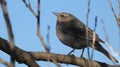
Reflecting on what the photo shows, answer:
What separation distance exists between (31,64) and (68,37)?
3515 millimetres

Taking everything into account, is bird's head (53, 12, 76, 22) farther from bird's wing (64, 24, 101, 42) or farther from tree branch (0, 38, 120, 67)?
tree branch (0, 38, 120, 67)

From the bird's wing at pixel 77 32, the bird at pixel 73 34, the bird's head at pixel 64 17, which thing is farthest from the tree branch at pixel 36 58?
the bird's head at pixel 64 17

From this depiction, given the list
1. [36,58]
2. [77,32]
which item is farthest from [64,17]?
A: [36,58]

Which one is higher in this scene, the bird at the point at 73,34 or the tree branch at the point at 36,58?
the tree branch at the point at 36,58

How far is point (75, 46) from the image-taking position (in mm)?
7562

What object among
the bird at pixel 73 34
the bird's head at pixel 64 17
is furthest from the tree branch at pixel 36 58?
the bird's head at pixel 64 17

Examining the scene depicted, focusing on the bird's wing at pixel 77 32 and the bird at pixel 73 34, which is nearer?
the bird at pixel 73 34

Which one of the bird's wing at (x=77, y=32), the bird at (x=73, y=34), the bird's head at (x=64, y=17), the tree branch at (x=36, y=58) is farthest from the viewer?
the bird's head at (x=64, y=17)

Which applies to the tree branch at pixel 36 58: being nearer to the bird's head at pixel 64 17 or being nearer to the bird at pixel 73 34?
the bird at pixel 73 34

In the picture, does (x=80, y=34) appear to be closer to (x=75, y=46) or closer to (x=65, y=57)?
(x=75, y=46)

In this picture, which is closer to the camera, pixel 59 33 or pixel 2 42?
pixel 2 42

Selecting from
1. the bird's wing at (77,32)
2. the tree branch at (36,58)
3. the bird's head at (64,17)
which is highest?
the tree branch at (36,58)

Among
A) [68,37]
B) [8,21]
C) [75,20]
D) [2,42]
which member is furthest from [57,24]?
[8,21]

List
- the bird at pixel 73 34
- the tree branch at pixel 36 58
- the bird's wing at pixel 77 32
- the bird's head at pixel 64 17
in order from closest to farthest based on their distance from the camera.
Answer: the tree branch at pixel 36 58, the bird at pixel 73 34, the bird's wing at pixel 77 32, the bird's head at pixel 64 17
